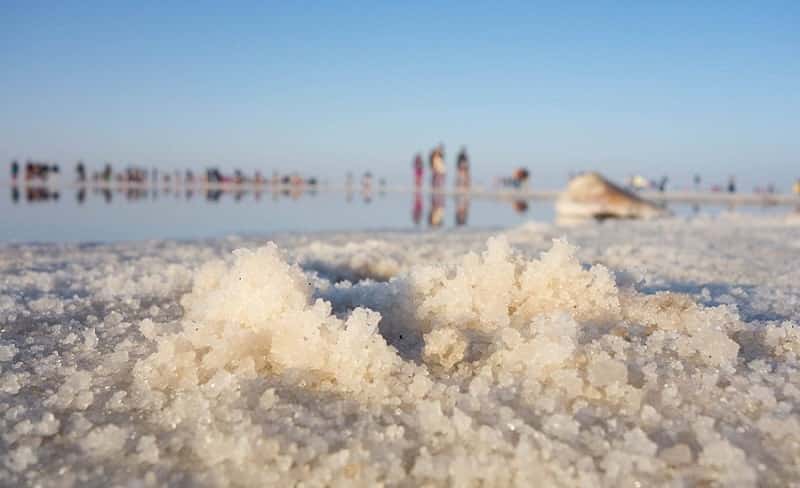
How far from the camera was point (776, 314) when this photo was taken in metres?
1.83

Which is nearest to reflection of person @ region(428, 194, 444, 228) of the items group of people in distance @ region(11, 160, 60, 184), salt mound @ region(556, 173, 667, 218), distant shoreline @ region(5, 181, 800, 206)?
salt mound @ region(556, 173, 667, 218)

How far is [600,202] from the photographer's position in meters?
10.6

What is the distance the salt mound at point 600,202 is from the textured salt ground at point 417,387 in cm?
888

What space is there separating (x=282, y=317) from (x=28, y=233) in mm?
5789

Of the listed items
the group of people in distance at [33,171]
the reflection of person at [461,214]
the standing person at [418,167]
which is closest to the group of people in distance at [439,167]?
the standing person at [418,167]

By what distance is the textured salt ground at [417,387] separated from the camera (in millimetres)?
925

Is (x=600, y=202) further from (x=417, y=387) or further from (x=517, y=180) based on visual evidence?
(x=517, y=180)

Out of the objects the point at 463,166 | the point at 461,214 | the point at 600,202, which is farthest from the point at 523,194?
the point at 600,202

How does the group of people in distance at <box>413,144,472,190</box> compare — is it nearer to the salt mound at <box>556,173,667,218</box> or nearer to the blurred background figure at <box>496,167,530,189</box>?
the blurred background figure at <box>496,167,530,189</box>

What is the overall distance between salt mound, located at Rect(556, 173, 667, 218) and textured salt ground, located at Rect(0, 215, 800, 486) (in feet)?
29.1

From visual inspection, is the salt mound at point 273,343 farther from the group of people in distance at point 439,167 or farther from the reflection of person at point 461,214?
the group of people in distance at point 439,167

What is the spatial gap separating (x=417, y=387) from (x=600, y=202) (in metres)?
10.0

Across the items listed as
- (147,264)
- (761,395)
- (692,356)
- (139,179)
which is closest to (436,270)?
(692,356)

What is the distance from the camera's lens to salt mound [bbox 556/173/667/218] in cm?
1027
